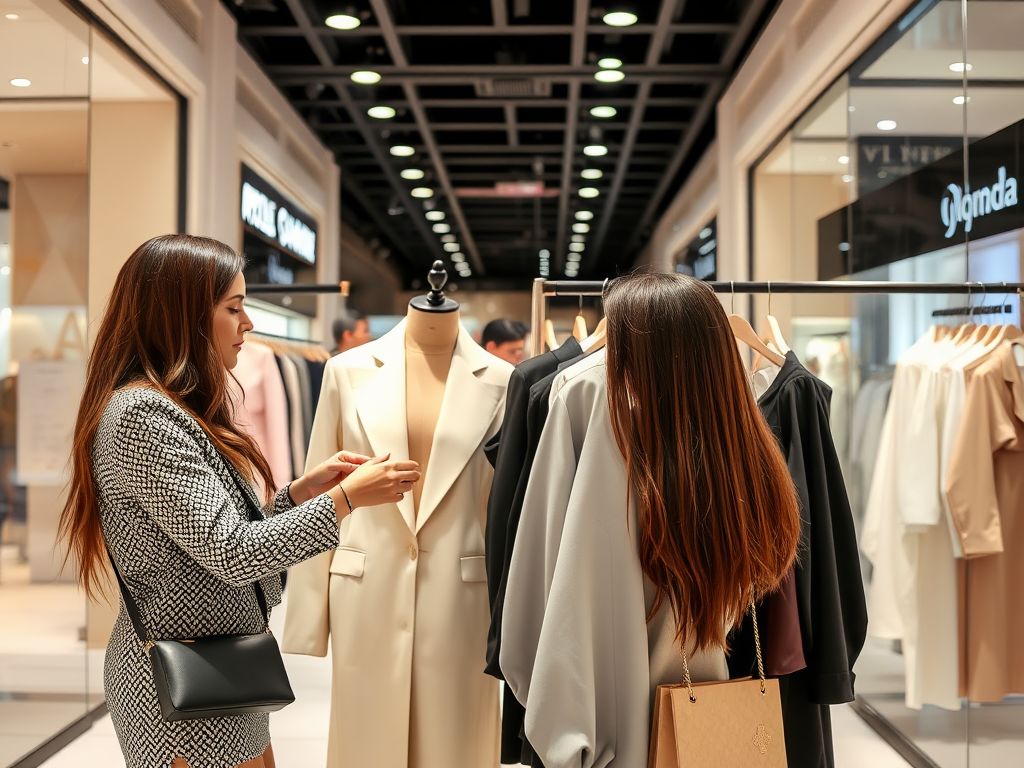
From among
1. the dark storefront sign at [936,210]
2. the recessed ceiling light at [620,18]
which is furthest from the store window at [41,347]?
the dark storefront sign at [936,210]

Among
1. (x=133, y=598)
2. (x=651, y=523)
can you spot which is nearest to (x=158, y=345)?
(x=133, y=598)

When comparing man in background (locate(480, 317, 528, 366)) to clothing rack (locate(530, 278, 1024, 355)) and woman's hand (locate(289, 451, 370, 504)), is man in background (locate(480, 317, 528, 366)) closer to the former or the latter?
clothing rack (locate(530, 278, 1024, 355))

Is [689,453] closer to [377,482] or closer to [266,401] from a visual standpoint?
[377,482]

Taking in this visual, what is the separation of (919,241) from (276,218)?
4.86 m

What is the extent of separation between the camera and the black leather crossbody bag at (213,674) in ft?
5.16

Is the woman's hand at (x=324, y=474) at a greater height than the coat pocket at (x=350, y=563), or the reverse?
the woman's hand at (x=324, y=474)

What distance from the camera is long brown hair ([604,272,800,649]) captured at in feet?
5.29

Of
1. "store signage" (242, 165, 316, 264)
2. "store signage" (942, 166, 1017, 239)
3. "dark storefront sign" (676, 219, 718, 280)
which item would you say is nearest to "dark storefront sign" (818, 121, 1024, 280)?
"store signage" (942, 166, 1017, 239)

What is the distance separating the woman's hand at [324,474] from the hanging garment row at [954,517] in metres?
2.20

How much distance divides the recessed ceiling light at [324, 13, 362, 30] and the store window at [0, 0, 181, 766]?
1.74 m

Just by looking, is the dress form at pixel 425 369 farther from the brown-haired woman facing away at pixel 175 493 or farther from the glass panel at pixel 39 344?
the glass panel at pixel 39 344

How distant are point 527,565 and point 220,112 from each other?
176 inches

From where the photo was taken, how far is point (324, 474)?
206cm

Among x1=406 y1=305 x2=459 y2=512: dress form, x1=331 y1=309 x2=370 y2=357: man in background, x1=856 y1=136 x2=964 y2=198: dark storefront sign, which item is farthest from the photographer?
x1=331 y1=309 x2=370 y2=357: man in background
